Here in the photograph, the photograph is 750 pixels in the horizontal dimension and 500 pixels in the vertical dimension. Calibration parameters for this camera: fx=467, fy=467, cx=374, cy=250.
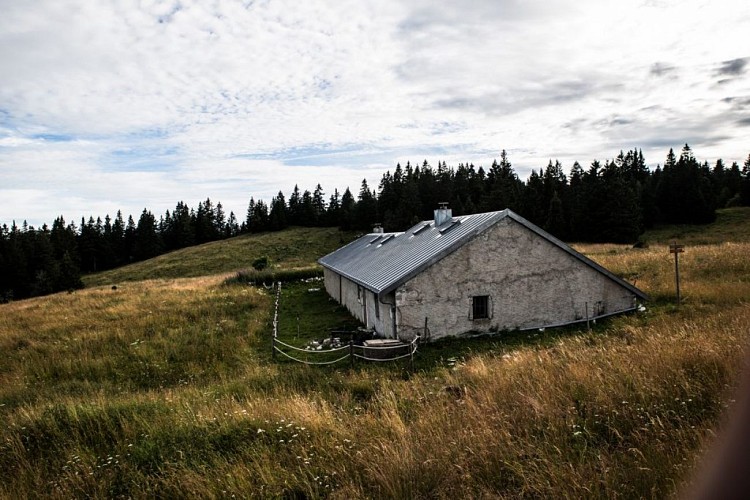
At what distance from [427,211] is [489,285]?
216ft

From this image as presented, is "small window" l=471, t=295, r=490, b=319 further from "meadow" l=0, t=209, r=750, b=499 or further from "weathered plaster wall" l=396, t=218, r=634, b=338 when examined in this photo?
"meadow" l=0, t=209, r=750, b=499

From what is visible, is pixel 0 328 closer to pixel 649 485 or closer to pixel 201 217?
pixel 649 485

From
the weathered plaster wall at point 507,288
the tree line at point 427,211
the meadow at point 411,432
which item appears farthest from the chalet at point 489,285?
the tree line at point 427,211

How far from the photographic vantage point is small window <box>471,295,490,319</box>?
18.2 m

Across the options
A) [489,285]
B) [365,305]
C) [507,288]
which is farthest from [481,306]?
[365,305]

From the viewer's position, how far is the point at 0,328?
2422cm

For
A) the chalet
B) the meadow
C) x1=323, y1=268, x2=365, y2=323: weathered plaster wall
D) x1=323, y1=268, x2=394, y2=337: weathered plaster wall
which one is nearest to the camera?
the meadow

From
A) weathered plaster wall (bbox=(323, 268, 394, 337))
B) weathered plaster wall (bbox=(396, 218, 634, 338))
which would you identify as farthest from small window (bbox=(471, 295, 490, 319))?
weathered plaster wall (bbox=(323, 268, 394, 337))

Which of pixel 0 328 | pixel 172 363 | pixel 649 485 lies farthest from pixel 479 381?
pixel 0 328

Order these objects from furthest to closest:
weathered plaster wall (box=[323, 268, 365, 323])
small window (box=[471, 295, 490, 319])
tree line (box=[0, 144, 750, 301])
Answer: tree line (box=[0, 144, 750, 301]) < weathered plaster wall (box=[323, 268, 365, 323]) < small window (box=[471, 295, 490, 319])

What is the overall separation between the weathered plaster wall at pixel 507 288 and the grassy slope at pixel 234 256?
45906mm

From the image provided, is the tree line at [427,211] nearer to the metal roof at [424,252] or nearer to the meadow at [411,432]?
the metal roof at [424,252]

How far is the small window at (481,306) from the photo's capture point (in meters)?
18.2

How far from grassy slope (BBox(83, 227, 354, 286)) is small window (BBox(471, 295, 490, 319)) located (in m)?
45.7
